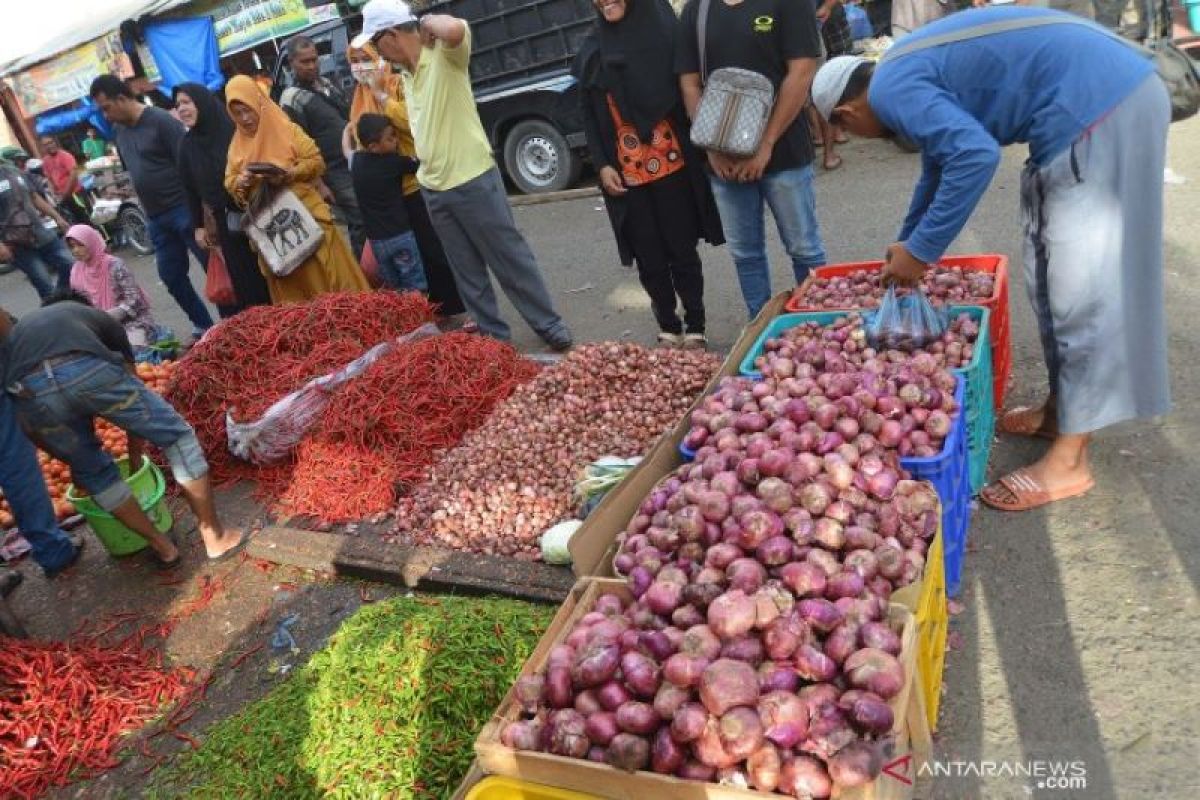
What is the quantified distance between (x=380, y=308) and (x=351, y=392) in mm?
975

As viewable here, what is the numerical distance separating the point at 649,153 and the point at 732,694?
3477mm

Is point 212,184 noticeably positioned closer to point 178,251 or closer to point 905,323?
point 178,251

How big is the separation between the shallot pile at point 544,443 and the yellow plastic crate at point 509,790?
166 cm

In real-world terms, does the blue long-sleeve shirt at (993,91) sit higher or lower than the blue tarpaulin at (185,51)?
lower

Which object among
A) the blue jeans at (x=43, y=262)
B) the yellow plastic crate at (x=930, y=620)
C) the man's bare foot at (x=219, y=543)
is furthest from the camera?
the blue jeans at (x=43, y=262)

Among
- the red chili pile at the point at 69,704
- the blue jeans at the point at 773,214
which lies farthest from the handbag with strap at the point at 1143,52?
the red chili pile at the point at 69,704

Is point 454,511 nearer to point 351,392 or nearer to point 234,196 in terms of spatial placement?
point 351,392

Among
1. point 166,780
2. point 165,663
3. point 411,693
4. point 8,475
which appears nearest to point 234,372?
point 8,475

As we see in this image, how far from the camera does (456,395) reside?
4812 millimetres

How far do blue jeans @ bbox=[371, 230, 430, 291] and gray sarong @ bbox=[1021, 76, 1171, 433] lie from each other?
14.2 feet

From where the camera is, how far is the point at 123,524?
4457 millimetres

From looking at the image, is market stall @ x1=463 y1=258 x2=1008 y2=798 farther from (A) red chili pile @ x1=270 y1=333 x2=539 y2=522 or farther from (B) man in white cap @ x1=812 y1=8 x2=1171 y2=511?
(A) red chili pile @ x1=270 y1=333 x2=539 y2=522

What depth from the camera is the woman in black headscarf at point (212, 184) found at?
5.94 m

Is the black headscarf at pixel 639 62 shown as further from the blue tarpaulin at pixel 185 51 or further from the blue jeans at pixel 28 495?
the blue tarpaulin at pixel 185 51
